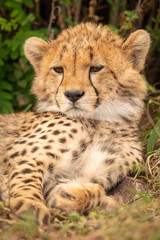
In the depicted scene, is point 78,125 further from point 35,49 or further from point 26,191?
point 35,49

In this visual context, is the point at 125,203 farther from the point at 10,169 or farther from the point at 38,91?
the point at 38,91

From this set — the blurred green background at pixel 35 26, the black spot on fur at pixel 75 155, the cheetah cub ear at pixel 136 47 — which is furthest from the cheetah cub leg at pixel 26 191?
the blurred green background at pixel 35 26

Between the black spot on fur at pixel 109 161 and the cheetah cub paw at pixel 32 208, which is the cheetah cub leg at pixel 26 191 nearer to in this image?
the cheetah cub paw at pixel 32 208

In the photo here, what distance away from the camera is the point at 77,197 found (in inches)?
82.7

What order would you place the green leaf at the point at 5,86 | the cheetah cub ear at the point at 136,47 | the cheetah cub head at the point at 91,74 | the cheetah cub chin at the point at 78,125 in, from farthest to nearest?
1. the green leaf at the point at 5,86
2. the cheetah cub ear at the point at 136,47
3. the cheetah cub head at the point at 91,74
4. the cheetah cub chin at the point at 78,125

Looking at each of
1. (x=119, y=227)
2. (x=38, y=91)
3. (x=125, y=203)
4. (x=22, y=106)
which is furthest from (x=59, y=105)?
(x=22, y=106)

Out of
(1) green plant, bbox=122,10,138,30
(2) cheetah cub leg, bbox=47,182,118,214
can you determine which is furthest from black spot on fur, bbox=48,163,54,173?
(1) green plant, bbox=122,10,138,30

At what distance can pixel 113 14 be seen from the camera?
13.8 feet

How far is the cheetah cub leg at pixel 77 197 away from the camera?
2.07m

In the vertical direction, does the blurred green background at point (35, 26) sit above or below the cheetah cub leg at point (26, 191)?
above

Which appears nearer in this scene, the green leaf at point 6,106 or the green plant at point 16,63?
the green plant at point 16,63

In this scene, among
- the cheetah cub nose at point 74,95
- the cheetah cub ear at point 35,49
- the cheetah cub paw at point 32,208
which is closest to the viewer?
the cheetah cub paw at point 32,208

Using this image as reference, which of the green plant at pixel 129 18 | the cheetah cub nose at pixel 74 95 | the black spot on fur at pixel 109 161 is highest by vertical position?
the green plant at pixel 129 18

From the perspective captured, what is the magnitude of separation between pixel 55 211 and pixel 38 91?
1100 millimetres
